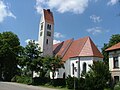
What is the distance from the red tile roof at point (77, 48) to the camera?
5134 cm

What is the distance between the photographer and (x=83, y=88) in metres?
34.5

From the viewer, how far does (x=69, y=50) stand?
60.6 metres

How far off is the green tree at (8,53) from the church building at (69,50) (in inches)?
289

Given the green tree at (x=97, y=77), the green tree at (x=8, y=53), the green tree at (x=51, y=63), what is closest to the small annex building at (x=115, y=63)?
the green tree at (x=97, y=77)

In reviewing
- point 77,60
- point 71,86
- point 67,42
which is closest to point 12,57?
point 67,42

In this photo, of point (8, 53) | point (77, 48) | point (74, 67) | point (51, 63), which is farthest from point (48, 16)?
point (51, 63)

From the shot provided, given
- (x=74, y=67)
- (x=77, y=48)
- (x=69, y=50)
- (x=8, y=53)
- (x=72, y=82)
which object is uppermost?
(x=77, y=48)

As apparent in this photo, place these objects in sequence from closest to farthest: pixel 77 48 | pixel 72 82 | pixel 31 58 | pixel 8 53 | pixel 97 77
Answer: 1. pixel 97 77
2. pixel 72 82
3. pixel 31 58
4. pixel 77 48
5. pixel 8 53

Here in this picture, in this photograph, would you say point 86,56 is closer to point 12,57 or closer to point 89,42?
point 89,42

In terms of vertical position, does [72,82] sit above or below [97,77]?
below

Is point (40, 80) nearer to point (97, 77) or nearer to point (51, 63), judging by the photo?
point (51, 63)

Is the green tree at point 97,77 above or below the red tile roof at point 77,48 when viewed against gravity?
below

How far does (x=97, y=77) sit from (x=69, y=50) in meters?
26.4

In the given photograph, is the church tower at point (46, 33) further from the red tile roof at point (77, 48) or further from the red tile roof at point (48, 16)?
the red tile roof at point (77, 48)
